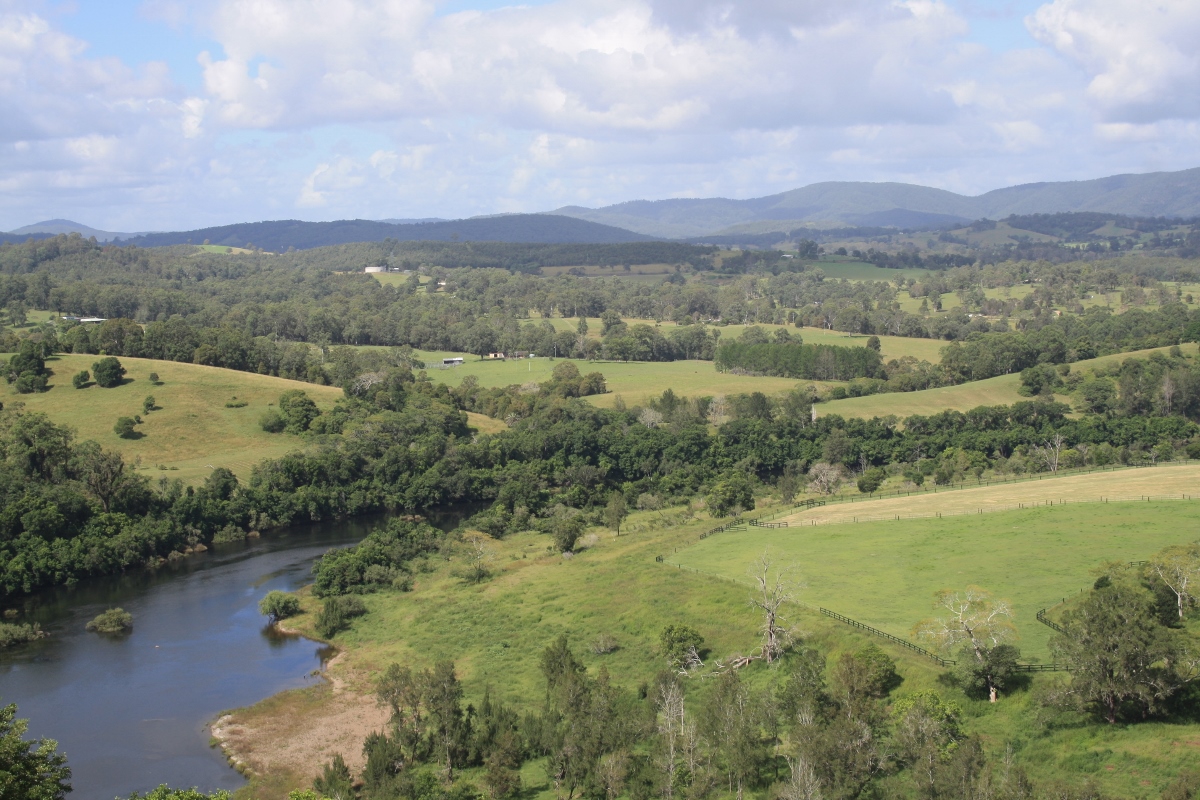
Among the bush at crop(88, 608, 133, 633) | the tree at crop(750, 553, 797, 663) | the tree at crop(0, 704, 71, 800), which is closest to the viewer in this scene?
the tree at crop(0, 704, 71, 800)

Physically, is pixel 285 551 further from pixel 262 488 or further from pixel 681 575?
pixel 681 575

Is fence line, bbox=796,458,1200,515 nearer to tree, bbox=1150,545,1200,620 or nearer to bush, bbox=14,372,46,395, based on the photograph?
tree, bbox=1150,545,1200,620

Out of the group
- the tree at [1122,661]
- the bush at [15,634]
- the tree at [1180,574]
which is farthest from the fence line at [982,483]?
the bush at [15,634]

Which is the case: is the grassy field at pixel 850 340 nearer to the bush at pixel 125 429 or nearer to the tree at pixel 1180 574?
the bush at pixel 125 429

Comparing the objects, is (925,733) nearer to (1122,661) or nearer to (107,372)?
(1122,661)

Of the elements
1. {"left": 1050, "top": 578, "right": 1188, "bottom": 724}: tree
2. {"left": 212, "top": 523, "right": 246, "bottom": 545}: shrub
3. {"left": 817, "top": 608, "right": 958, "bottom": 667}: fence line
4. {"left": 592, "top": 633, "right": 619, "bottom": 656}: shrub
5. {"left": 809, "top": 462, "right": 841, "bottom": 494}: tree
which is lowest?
{"left": 212, "top": 523, "right": 246, "bottom": 545}: shrub

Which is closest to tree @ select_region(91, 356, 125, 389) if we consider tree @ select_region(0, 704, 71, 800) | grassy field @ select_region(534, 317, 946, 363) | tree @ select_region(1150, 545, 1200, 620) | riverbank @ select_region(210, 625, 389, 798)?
riverbank @ select_region(210, 625, 389, 798)
